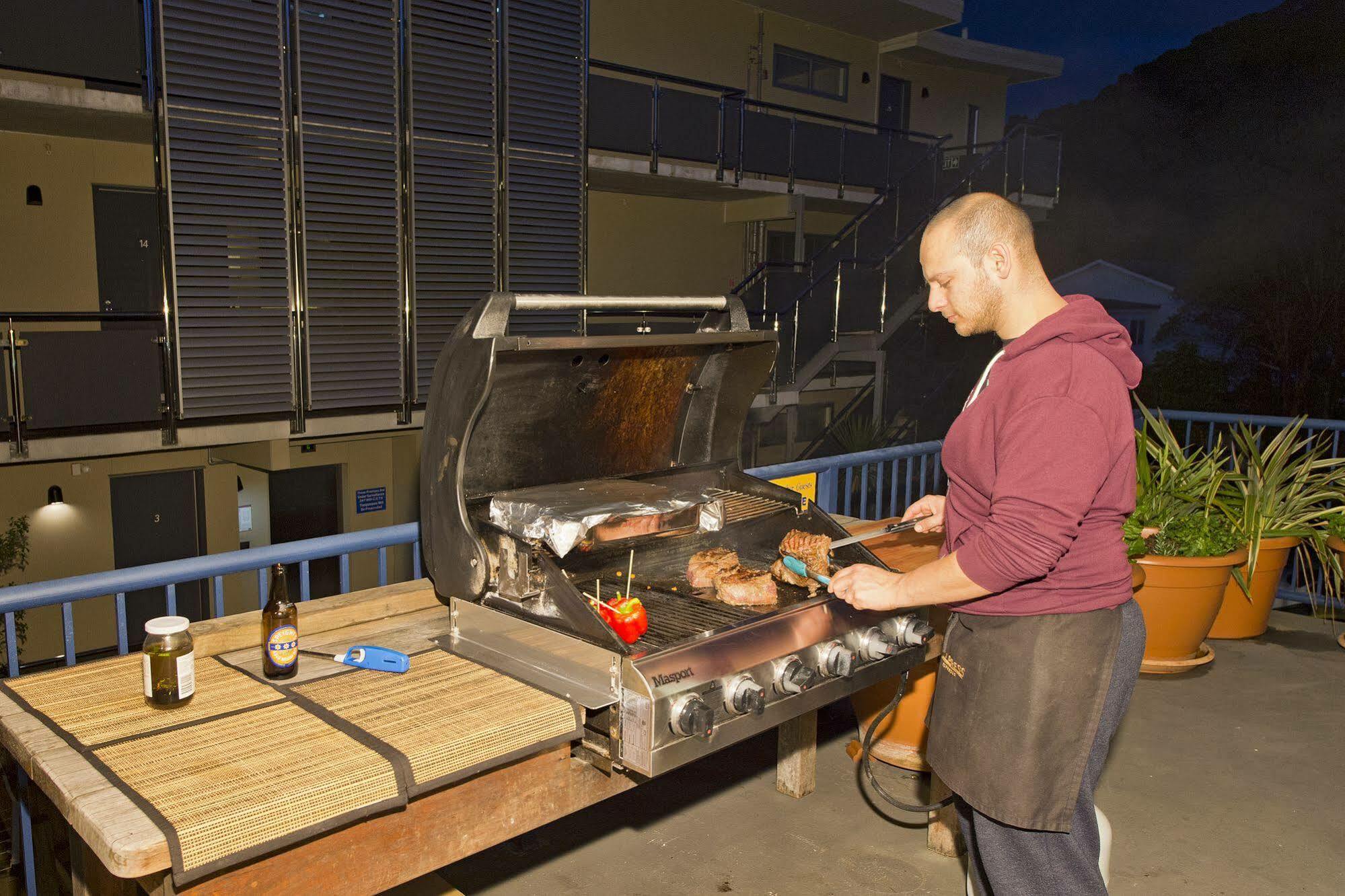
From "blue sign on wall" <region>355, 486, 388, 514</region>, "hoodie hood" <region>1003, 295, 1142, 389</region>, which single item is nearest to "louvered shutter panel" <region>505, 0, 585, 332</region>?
"blue sign on wall" <region>355, 486, 388, 514</region>

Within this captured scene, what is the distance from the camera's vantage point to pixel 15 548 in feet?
30.6

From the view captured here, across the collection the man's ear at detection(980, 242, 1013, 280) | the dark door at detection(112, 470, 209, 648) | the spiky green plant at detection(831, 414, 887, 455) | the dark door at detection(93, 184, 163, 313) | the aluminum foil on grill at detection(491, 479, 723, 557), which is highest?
the dark door at detection(93, 184, 163, 313)

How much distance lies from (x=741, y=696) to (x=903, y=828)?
187cm

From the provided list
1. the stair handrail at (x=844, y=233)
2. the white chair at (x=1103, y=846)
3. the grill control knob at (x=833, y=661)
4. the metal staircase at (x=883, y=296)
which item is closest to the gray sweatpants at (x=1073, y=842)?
the white chair at (x=1103, y=846)

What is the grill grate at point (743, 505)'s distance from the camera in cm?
290

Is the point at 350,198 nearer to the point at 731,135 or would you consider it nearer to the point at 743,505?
the point at 731,135

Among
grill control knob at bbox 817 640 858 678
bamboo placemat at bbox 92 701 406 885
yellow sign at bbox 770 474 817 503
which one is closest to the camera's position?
bamboo placemat at bbox 92 701 406 885

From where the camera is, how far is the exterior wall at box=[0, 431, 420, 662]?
9.66m

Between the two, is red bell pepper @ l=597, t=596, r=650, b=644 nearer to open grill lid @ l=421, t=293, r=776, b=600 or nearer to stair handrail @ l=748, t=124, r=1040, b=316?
open grill lid @ l=421, t=293, r=776, b=600

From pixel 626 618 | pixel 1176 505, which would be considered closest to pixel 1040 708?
pixel 626 618

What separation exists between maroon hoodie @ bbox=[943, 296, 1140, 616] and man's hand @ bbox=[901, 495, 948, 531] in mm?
638

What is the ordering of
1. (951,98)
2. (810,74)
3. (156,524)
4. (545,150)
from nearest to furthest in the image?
(545,150) → (156,524) → (810,74) → (951,98)

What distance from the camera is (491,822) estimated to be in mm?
1979

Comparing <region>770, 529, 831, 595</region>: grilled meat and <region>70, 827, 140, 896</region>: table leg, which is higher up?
<region>770, 529, 831, 595</region>: grilled meat
